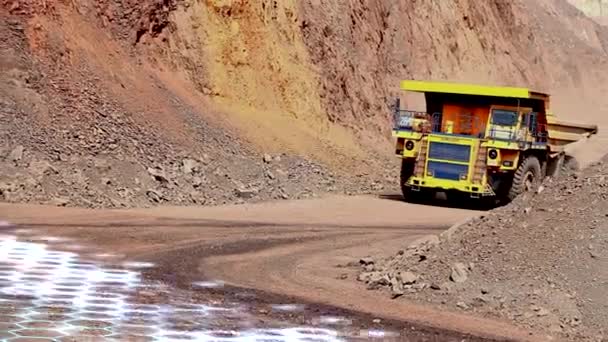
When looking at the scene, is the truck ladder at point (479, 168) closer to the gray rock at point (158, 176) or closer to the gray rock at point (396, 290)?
the gray rock at point (158, 176)

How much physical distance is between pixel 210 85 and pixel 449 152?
676 cm

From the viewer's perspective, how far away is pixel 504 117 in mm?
21406

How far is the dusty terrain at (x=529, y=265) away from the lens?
984cm

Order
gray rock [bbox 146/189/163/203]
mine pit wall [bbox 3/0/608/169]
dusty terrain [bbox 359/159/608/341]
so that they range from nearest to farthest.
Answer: dusty terrain [bbox 359/159/608/341], gray rock [bbox 146/189/163/203], mine pit wall [bbox 3/0/608/169]

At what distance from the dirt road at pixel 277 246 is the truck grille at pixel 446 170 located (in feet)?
2.41

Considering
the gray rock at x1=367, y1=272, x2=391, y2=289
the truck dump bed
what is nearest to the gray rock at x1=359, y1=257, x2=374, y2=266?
the gray rock at x1=367, y1=272, x2=391, y2=289

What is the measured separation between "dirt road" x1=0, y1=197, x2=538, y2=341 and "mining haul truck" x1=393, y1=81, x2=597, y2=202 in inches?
30.7

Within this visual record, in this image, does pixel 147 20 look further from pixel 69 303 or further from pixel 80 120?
pixel 69 303

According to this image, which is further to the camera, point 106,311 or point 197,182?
point 197,182

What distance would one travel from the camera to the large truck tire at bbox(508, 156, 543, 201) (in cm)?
2117

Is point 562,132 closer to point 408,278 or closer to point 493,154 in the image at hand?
point 493,154

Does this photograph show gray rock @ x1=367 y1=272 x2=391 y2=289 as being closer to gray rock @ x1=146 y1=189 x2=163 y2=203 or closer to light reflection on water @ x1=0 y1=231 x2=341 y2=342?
light reflection on water @ x1=0 y1=231 x2=341 y2=342

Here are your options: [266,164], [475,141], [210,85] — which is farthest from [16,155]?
[475,141]

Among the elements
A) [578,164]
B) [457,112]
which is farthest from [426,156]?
[578,164]
